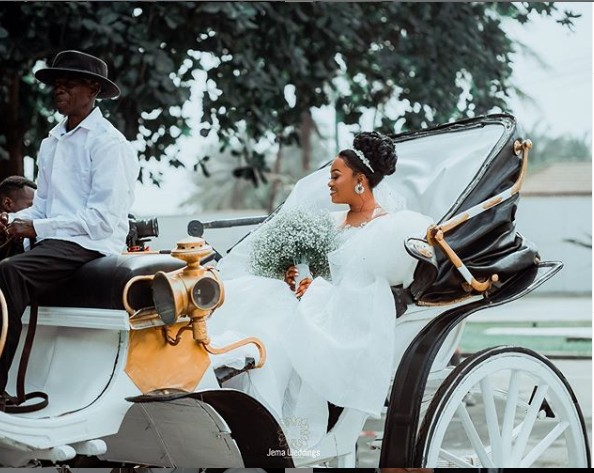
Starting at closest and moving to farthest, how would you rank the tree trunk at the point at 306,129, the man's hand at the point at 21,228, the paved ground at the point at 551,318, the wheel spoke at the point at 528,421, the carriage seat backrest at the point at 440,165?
the man's hand at the point at 21,228
the wheel spoke at the point at 528,421
the carriage seat backrest at the point at 440,165
the paved ground at the point at 551,318
the tree trunk at the point at 306,129

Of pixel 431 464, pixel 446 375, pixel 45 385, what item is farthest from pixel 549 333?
pixel 45 385

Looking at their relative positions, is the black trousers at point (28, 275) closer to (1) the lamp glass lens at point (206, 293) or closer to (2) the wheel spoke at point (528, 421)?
(1) the lamp glass lens at point (206, 293)

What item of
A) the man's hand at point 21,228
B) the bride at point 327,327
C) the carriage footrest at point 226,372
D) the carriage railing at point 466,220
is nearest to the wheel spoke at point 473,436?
the bride at point 327,327

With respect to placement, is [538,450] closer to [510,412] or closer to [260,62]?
[510,412]

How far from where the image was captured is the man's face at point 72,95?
283cm

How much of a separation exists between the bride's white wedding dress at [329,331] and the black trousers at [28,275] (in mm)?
508

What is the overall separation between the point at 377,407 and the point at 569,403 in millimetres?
804

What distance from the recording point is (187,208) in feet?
13.9

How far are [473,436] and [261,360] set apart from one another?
0.76m

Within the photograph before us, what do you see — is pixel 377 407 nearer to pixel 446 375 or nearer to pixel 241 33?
pixel 446 375

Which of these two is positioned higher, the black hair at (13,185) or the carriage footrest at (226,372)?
the black hair at (13,185)

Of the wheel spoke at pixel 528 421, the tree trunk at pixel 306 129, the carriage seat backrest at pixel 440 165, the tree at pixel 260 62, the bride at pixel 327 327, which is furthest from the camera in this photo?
the tree trunk at pixel 306 129

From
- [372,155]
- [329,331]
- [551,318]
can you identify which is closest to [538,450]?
[551,318]

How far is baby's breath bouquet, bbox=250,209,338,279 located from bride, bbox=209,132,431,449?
37 millimetres
